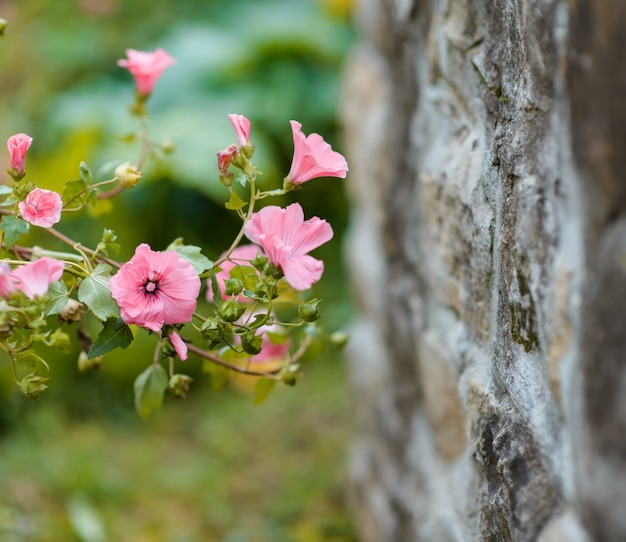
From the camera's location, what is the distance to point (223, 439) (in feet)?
7.16

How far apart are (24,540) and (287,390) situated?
0.91 m

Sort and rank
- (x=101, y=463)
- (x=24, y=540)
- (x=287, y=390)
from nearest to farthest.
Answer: (x=24, y=540) → (x=101, y=463) → (x=287, y=390)

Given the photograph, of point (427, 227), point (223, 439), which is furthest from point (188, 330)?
point (427, 227)

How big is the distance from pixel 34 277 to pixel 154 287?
0.35 ft

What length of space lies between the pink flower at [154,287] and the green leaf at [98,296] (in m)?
0.03

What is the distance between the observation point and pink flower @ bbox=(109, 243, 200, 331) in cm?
74

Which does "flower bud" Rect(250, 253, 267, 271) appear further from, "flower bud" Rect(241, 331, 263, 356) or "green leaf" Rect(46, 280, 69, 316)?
"green leaf" Rect(46, 280, 69, 316)

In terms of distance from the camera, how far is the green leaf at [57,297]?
762mm

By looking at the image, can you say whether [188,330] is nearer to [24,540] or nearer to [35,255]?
[24,540]

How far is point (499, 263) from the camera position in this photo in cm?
77

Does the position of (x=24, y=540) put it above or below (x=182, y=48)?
below

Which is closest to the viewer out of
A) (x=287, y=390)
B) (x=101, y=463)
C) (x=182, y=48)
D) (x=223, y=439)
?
(x=101, y=463)

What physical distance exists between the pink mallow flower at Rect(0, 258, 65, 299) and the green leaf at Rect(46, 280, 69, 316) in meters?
0.04

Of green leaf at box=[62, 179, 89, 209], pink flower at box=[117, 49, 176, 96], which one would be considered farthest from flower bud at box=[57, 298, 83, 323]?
pink flower at box=[117, 49, 176, 96]
